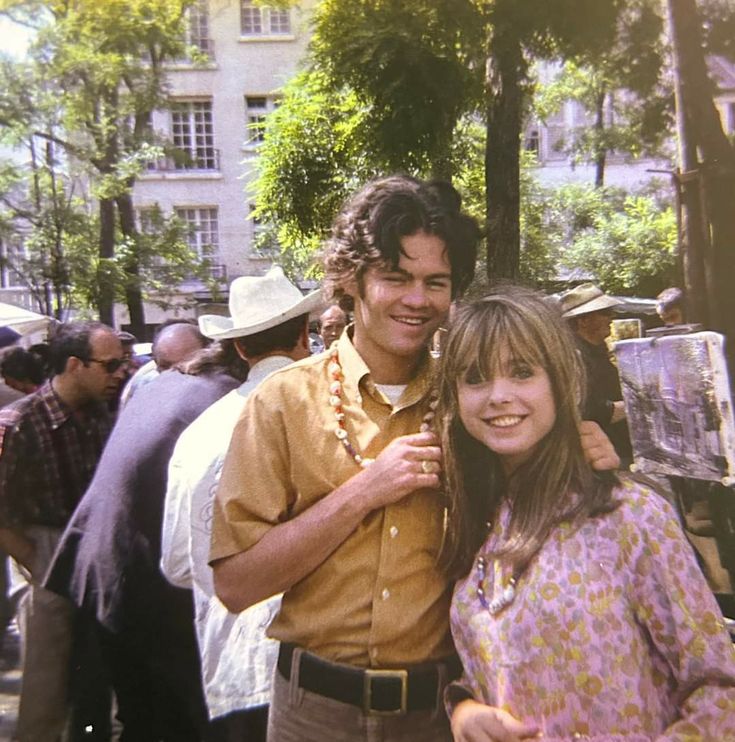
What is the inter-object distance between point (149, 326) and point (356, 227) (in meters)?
3.72

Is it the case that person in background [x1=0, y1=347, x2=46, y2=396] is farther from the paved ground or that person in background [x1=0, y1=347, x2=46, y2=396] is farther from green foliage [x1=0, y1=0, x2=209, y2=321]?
the paved ground

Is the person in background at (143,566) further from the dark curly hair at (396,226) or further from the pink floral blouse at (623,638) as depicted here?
the pink floral blouse at (623,638)

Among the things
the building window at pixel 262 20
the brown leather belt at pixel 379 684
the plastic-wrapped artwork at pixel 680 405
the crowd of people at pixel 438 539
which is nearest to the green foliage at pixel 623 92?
the plastic-wrapped artwork at pixel 680 405

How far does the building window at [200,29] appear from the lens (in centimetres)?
327

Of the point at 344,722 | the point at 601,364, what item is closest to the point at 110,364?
the point at 601,364

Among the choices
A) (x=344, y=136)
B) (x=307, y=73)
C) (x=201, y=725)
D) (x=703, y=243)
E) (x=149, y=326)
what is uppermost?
(x=307, y=73)

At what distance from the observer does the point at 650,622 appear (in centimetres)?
111

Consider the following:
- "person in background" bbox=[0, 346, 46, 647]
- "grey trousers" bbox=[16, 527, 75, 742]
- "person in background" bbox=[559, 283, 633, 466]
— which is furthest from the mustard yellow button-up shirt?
"person in background" bbox=[0, 346, 46, 647]

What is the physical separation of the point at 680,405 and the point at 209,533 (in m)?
1.36

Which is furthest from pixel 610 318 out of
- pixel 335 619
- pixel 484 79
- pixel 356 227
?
pixel 335 619

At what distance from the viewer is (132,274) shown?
4797 millimetres

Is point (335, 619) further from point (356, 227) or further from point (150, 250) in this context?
point (150, 250)

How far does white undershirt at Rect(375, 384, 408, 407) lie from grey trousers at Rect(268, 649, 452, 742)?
0.44 meters

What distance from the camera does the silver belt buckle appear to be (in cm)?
136
